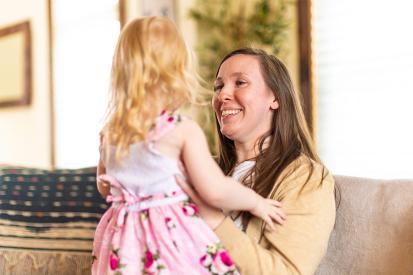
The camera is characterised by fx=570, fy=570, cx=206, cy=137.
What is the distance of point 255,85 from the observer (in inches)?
65.8

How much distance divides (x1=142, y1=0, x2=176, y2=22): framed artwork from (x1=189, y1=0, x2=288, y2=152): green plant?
0.76 feet

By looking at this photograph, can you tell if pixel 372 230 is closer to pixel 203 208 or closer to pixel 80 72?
pixel 203 208

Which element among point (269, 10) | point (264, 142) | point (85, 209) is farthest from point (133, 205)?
point (269, 10)

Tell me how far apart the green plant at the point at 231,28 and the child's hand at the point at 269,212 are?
6.31ft

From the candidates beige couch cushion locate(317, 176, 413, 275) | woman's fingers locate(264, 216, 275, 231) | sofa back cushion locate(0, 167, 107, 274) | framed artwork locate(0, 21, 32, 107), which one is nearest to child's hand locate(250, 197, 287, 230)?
woman's fingers locate(264, 216, 275, 231)

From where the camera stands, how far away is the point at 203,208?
1304mm

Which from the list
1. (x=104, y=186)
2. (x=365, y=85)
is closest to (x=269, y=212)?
(x=104, y=186)

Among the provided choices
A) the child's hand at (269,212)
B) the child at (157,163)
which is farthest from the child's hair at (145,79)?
the child's hand at (269,212)

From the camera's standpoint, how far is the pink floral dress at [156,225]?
3.94 ft

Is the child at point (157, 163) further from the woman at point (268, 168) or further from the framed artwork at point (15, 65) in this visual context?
the framed artwork at point (15, 65)

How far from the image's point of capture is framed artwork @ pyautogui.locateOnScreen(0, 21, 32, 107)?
5.14 metres

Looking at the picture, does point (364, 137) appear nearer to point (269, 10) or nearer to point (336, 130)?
point (336, 130)

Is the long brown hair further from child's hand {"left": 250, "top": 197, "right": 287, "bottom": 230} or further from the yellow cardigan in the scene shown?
child's hand {"left": 250, "top": 197, "right": 287, "bottom": 230}

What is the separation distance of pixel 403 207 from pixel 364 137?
1620 mm
